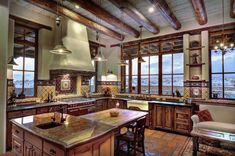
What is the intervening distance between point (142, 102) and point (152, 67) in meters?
1.56

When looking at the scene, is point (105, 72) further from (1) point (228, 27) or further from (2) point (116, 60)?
(1) point (228, 27)

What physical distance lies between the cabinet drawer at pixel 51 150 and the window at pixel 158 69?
459 cm

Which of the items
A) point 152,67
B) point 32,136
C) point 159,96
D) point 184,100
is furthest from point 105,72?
point 32,136

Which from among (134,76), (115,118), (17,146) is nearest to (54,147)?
(17,146)

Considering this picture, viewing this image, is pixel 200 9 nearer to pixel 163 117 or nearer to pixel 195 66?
pixel 195 66

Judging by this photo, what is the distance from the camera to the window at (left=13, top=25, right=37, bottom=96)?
172 inches

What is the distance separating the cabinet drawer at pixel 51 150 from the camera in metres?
1.66

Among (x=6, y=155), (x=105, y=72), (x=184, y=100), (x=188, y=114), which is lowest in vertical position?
(x=6, y=155)

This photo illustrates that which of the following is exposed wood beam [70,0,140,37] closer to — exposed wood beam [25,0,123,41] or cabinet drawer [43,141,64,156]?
exposed wood beam [25,0,123,41]

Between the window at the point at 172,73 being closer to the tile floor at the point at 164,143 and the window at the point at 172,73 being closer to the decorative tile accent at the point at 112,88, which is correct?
the tile floor at the point at 164,143

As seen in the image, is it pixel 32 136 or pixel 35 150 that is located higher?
pixel 32 136

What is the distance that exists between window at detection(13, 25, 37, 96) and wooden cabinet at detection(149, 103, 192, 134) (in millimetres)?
3857

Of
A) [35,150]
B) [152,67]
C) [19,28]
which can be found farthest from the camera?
[152,67]

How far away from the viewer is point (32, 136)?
2.06 m
